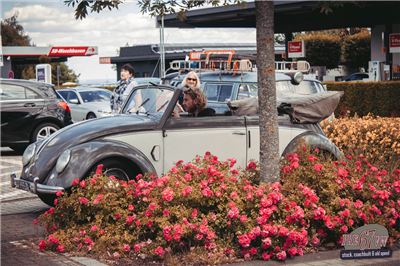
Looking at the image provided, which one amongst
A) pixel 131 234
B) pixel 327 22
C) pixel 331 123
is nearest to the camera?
pixel 131 234

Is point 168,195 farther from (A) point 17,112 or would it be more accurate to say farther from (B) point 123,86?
(A) point 17,112

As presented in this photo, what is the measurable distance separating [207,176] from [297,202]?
3.01ft

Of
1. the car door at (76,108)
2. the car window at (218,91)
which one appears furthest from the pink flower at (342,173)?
the car door at (76,108)

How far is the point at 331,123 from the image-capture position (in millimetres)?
13102

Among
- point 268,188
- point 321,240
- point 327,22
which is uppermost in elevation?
point 327,22

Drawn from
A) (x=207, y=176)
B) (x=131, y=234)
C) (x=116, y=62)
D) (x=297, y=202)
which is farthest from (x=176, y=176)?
(x=116, y=62)

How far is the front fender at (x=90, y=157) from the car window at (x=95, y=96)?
1721 centimetres

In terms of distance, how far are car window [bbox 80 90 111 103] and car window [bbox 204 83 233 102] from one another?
12.6 m

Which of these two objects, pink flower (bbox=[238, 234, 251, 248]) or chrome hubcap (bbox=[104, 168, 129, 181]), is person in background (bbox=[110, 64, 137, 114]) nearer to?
chrome hubcap (bbox=[104, 168, 129, 181])

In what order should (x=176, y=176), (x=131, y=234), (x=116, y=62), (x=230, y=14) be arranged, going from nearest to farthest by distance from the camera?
(x=131, y=234) → (x=176, y=176) → (x=230, y=14) → (x=116, y=62)

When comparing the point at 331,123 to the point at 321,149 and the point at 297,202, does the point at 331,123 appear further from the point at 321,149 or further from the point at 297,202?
the point at 297,202

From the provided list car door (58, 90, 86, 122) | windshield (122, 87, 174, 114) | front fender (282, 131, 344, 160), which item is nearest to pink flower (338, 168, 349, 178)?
front fender (282, 131, 344, 160)

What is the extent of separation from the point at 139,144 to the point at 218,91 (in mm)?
4751

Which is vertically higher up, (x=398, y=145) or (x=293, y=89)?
(x=293, y=89)
